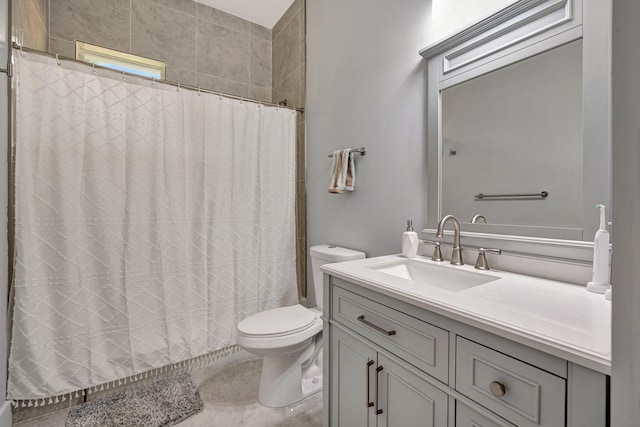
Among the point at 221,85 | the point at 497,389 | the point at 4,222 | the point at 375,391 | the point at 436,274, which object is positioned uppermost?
the point at 221,85

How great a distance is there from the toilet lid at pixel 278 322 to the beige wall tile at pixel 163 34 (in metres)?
2.17

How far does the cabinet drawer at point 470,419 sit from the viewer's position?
650 millimetres

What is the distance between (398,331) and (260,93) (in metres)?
2.60

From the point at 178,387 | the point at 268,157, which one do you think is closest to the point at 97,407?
the point at 178,387

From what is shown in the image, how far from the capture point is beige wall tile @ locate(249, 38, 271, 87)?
2.74 m

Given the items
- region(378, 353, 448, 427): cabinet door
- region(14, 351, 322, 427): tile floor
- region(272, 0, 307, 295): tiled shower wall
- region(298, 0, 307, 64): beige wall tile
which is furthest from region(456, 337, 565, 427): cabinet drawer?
region(298, 0, 307, 64): beige wall tile

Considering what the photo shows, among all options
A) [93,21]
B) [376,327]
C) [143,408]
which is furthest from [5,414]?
[93,21]

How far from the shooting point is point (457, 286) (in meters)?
1.11

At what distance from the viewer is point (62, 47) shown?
204 centimetres

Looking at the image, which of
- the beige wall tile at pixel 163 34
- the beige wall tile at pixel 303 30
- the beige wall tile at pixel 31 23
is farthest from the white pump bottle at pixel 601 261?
the beige wall tile at pixel 163 34

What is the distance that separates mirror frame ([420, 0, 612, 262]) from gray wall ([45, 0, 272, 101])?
1.94m

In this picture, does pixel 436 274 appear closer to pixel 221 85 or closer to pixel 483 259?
pixel 483 259

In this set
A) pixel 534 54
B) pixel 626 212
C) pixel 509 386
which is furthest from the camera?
pixel 534 54

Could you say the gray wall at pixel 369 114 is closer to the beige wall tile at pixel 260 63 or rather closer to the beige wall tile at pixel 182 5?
the beige wall tile at pixel 260 63
